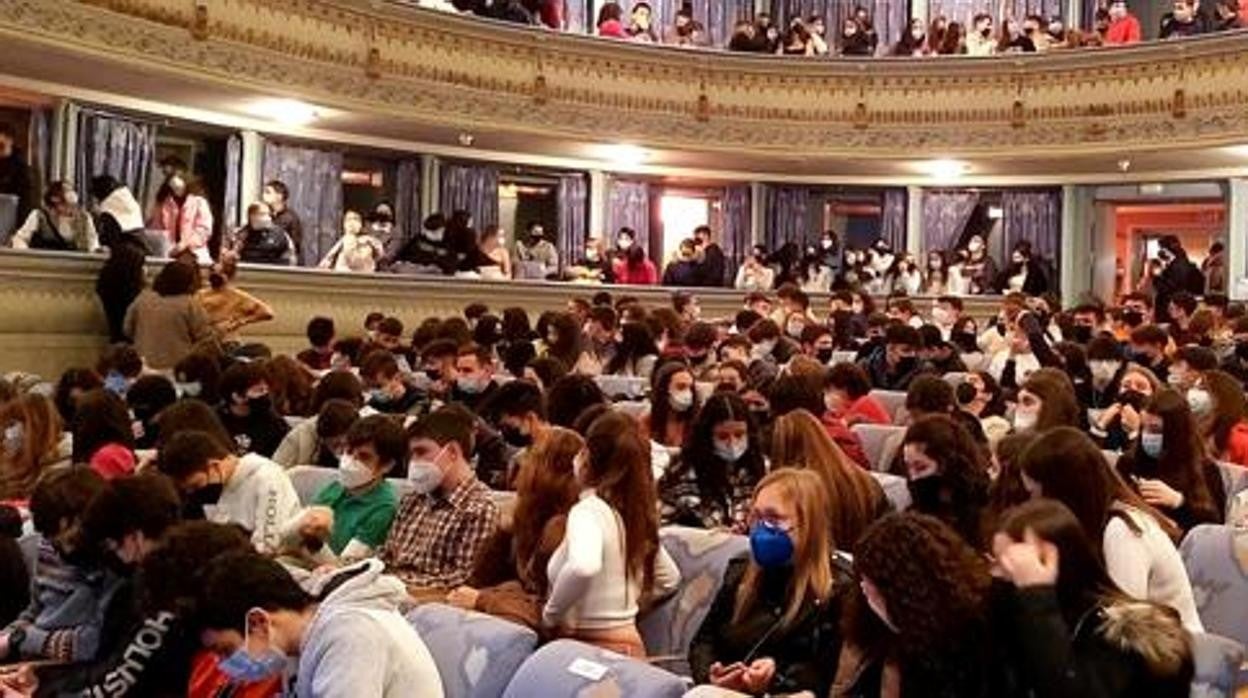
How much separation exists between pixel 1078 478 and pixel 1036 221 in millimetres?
16776

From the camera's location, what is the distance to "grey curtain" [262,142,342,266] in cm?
1698

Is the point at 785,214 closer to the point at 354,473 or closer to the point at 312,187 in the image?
the point at 312,187

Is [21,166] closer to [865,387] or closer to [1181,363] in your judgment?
[865,387]

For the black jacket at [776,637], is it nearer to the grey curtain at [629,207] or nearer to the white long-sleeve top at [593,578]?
the white long-sleeve top at [593,578]

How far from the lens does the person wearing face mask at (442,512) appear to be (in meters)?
5.46

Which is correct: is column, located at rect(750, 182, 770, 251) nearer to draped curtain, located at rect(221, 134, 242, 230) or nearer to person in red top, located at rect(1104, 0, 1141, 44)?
person in red top, located at rect(1104, 0, 1141, 44)

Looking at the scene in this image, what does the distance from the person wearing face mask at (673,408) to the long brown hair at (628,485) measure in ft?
7.44

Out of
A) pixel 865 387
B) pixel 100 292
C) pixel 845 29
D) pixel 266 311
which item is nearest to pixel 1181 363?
pixel 865 387

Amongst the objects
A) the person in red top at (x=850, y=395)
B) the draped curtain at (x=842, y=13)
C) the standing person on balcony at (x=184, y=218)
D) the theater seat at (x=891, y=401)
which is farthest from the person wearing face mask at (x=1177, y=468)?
the draped curtain at (x=842, y=13)

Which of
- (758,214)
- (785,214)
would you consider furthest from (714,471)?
(785,214)

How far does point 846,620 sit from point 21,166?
445 inches

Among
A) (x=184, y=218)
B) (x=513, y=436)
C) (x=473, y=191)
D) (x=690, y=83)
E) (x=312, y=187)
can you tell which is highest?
(x=690, y=83)

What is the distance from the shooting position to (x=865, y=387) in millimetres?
8000

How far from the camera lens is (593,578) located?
4730 mm
